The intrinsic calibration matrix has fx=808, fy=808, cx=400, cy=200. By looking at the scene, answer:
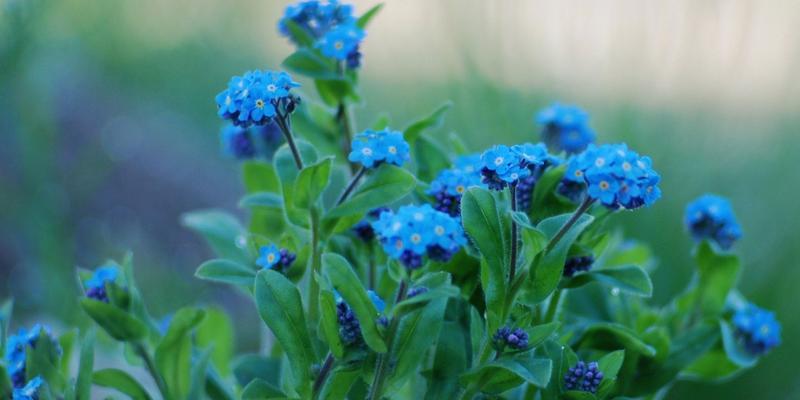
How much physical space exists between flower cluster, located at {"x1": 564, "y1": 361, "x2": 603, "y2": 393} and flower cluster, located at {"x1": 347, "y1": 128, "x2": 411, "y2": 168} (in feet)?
1.11

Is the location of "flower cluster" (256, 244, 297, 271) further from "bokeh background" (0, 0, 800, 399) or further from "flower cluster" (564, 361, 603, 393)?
"bokeh background" (0, 0, 800, 399)

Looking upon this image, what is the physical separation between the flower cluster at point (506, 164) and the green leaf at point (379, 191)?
0.10 m

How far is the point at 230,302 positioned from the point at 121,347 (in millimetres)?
2083

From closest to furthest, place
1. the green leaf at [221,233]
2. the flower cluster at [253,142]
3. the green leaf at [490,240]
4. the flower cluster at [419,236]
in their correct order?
the flower cluster at [419,236], the green leaf at [490,240], the green leaf at [221,233], the flower cluster at [253,142]

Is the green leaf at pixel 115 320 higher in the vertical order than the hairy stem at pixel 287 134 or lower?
lower

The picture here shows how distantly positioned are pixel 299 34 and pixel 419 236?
51 centimetres

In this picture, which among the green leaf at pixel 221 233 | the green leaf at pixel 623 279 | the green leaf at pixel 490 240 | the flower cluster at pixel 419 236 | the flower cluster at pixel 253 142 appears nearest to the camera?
the flower cluster at pixel 419 236

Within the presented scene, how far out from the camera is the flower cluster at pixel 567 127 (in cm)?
135

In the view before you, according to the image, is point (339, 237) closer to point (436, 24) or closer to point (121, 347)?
point (121, 347)

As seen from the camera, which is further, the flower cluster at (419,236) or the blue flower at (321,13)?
the blue flower at (321,13)

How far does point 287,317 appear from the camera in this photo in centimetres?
99

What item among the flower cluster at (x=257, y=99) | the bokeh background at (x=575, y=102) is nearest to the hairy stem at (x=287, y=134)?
the flower cluster at (x=257, y=99)

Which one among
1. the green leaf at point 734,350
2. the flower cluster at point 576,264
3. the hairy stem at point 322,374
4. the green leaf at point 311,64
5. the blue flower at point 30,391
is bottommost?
the green leaf at point 734,350

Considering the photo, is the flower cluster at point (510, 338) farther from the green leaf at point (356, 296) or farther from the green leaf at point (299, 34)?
the green leaf at point (299, 34)
